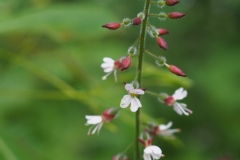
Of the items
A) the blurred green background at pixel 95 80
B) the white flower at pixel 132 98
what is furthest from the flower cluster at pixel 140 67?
the blurred green background at pixel 95 80

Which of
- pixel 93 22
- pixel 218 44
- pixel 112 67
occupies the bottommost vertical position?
pixel 218 44

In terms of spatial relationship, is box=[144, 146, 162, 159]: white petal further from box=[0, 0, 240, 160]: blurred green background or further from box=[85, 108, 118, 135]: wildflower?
box=[0, 0, 240, 160]: blurred green background

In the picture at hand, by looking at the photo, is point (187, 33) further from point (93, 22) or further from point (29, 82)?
point (93, 22)

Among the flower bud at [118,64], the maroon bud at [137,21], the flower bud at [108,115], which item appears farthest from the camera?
the flower bud at [108,115]

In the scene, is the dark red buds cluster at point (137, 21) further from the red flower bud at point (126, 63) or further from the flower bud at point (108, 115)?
the flower bud at point (108, 115)

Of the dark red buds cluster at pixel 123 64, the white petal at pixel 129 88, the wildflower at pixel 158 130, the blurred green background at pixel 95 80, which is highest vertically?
the dark red buds cluster at pixel 123 64

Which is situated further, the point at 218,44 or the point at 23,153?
the point at 218,44

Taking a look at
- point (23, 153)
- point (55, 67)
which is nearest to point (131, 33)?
point (55, 67)

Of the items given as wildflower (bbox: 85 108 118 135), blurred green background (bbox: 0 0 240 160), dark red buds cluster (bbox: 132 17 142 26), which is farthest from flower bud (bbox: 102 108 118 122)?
blurred green background (bbox: 0 0 240 160)
